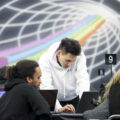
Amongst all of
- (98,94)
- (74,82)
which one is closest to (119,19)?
(74,82)

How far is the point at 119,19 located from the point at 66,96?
357 cm

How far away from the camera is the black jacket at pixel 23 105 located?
5.84 ft

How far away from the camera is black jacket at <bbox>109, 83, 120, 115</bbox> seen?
188 centimetres

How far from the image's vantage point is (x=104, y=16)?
5.93 m

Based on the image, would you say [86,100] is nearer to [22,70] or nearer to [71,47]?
[71,47]

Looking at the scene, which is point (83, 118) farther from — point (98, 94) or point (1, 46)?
point (1, 46)

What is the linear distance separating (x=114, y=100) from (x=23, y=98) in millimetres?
613

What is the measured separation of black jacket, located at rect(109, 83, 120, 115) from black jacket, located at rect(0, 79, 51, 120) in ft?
1.43

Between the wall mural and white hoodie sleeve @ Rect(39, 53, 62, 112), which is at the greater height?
the wall mural

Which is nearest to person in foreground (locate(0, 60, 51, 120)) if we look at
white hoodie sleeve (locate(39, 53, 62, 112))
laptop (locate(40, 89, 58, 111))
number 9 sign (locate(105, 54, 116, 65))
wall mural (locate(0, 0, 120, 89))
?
laptop (locate(40, 89, 58, 111))

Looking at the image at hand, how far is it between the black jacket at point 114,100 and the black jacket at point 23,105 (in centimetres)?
44

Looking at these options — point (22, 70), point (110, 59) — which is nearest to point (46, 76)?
point (22, 70)

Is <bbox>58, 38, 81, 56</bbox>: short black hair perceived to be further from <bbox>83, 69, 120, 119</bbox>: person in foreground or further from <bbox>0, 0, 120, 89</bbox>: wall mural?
<bbox>0, 0, 120, 89</bbox>: wall mural

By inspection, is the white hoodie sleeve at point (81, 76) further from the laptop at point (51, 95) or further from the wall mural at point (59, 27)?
the wall mural at point (59, 27)
